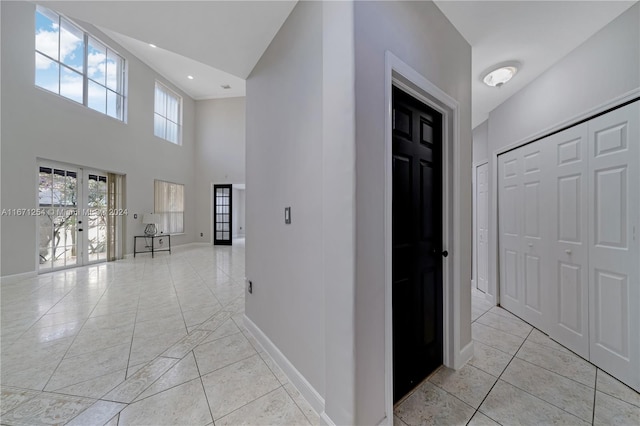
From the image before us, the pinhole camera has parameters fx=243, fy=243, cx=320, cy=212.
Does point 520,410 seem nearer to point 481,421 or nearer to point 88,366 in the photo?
point 481,421

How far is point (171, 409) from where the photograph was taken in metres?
1.43

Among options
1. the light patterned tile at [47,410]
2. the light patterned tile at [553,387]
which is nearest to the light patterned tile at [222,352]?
the light patterned tile at [47,410]

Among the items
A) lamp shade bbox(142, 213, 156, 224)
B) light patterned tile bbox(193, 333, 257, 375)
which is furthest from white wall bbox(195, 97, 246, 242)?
light patterned tile bbox(193, 333, 257, 375)

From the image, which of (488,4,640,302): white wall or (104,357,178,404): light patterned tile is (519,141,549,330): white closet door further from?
(104,357,178,404): light patterned tile

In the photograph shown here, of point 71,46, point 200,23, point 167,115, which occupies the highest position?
point 71,46

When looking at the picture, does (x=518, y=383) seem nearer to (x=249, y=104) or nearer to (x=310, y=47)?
(x=310, y=47)

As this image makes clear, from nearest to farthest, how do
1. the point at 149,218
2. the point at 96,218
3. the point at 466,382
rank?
1. the point at 466,382
2. the point at 96,218
3. the point at 149,218

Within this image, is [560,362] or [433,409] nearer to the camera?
[433,409]

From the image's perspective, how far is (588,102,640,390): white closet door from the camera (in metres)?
1.70

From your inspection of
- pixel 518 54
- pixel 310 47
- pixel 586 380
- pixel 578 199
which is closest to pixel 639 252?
pixel 578 199

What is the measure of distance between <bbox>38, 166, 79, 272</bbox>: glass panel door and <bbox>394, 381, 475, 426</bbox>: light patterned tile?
6333 millimetres

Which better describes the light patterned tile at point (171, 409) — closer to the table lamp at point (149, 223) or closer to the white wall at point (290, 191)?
the white wall at point (290, 191)

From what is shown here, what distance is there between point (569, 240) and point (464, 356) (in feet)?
4.75

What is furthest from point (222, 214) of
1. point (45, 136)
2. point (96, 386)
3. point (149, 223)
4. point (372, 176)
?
point (372, 176)
